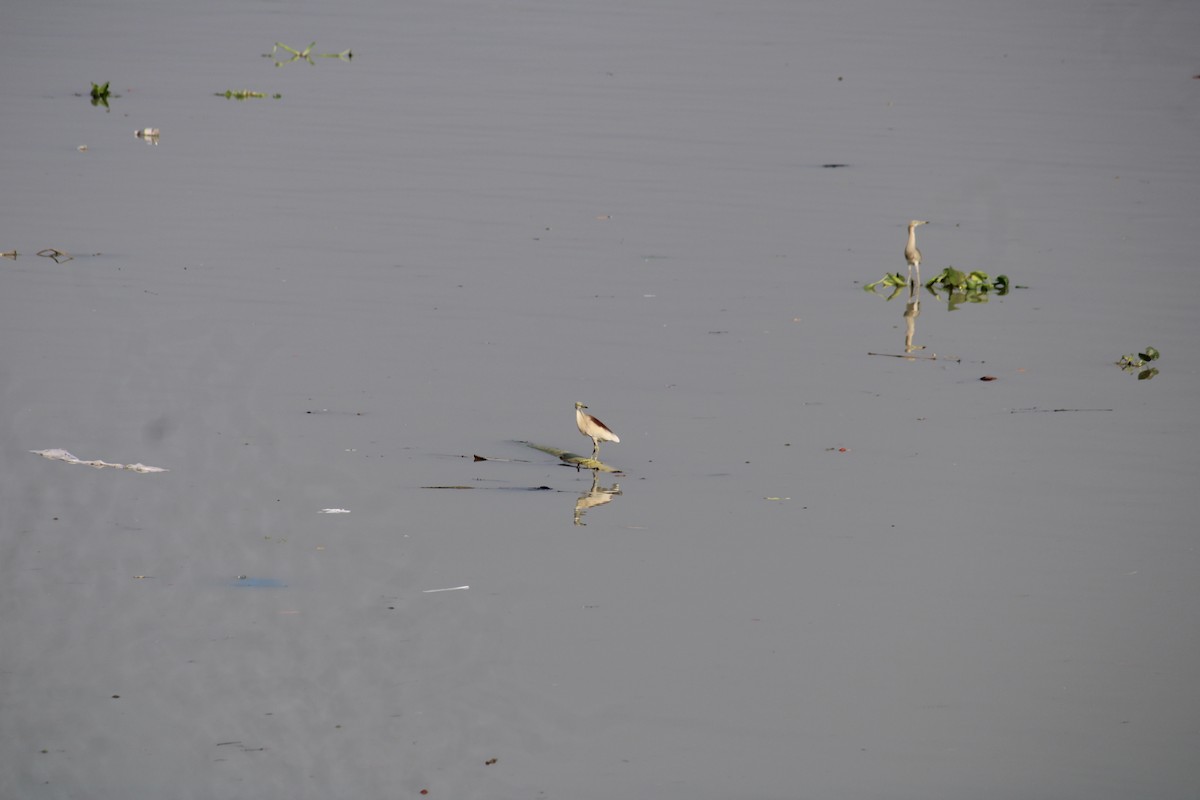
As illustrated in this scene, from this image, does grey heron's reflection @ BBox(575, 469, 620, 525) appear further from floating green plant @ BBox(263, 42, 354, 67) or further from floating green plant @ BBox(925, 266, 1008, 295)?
floating green plant @ BBox(263, 42, 354, 67)

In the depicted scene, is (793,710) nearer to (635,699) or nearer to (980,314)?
(635,699)

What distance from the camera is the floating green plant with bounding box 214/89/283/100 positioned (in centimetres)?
1870

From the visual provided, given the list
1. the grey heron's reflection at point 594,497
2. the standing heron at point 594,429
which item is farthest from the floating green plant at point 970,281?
the grey heron's reflection at point 594,497

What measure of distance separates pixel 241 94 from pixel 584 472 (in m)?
12.1

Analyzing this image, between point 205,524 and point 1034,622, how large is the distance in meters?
3.31

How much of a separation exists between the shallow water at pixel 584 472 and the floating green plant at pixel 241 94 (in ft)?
4.68

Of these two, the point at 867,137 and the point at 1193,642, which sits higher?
the point at 867,137

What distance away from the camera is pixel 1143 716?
5.81 meters

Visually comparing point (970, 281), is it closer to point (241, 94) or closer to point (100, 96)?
point (241, 94)

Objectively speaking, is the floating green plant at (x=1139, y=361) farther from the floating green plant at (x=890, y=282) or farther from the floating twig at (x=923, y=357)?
the floating green plant at (x=890, y=282)

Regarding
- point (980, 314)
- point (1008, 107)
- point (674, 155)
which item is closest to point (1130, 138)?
point (1008, 107)

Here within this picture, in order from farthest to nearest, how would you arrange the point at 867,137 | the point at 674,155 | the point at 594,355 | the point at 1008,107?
the point at 1008,107
the point at 867,137
the point at 674,155
the point at 594,355

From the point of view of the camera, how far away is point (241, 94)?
61.5 feet

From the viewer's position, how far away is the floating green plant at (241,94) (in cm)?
1870
